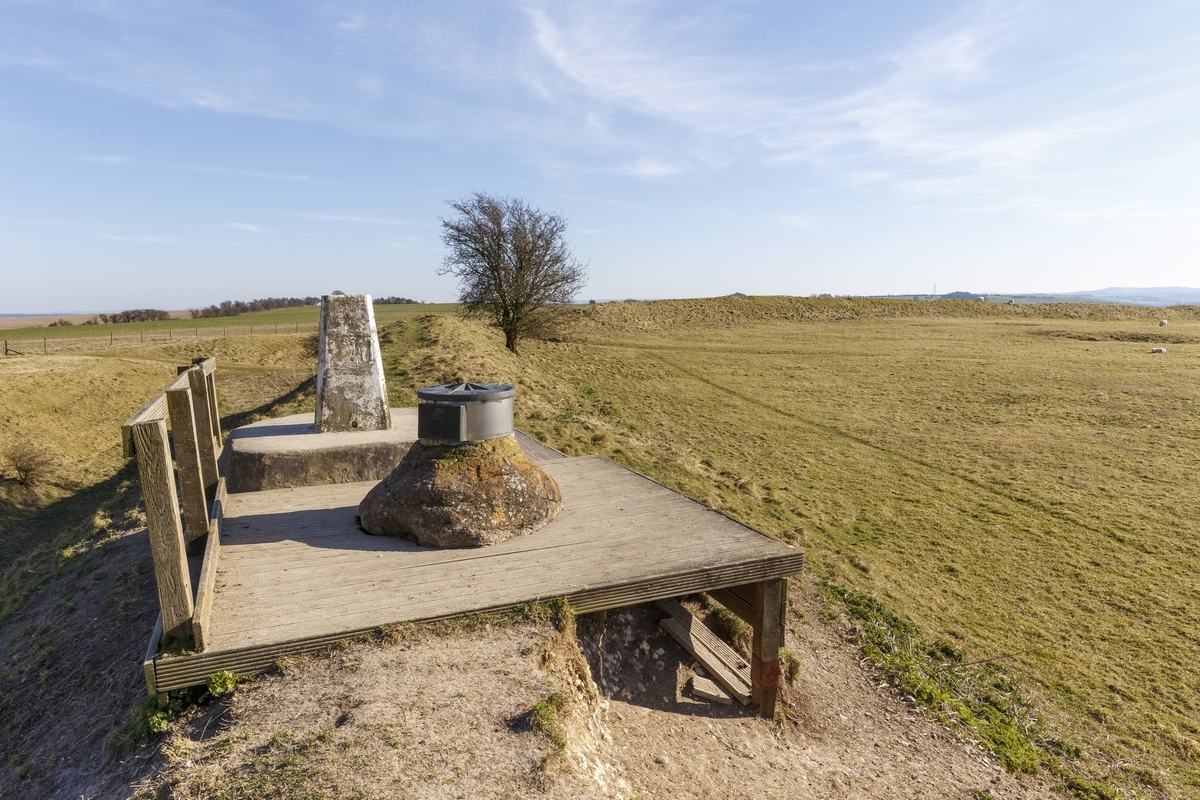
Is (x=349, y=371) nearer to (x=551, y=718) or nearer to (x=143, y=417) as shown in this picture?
(x=143, y=417)

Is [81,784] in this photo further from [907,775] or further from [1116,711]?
[1116,711]

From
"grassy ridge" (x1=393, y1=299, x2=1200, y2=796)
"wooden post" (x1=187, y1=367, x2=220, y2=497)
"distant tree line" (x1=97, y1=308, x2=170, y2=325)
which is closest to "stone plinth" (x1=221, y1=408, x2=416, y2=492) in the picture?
"wooden post" (x1=187, y1=367, x2=220, y2=497)

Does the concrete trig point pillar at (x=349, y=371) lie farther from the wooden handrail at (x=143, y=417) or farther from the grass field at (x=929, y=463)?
the grass field at (x=929, y=463)

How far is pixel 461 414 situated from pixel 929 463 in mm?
13791

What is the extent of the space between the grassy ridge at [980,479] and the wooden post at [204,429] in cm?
702

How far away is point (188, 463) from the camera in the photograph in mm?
5988

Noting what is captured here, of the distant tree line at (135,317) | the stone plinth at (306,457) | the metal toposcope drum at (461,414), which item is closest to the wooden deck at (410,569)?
the stone plinth at (306,457)

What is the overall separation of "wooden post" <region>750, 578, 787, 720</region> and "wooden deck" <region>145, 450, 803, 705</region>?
200mm

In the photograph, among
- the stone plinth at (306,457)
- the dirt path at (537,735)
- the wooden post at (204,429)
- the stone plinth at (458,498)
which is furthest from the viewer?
the stone plinth at (306,457)

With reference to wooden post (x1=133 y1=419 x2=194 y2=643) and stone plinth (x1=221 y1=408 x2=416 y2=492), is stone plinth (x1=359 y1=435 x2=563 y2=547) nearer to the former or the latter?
stone plinth (x1=221 y1=408 x2=416 y2=492)

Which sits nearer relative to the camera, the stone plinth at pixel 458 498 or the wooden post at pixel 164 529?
the wooden post at pixel 164 529

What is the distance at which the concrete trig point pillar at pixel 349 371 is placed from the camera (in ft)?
28.9

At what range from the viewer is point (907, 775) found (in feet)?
18.0

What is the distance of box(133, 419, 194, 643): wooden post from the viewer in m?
4.12
